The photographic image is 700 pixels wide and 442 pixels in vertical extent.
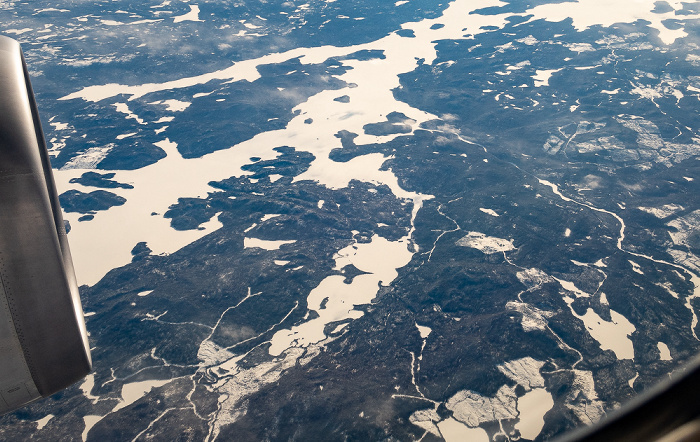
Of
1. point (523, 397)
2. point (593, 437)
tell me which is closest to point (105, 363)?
point (523, 397)

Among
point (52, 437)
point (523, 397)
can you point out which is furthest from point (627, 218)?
point (52, 437)

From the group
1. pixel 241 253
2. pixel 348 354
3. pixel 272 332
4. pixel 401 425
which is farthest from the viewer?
pixel 241 253

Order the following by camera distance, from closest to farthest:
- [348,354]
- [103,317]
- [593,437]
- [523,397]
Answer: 1. [593,437]
2. [523,397]
3. [348,354]
4. [103,317]

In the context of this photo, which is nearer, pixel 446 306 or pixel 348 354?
pixel 348 354

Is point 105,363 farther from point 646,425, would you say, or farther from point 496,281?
point 646,425

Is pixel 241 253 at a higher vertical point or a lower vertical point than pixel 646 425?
lower

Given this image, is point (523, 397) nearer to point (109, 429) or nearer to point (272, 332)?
point (272, 332)

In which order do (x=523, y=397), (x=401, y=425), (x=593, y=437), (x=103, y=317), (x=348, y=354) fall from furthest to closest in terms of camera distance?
(x=103, y=317), (x=348, y=354), (x=523, y=397), (x=401, y=425), (x=593, y=437)

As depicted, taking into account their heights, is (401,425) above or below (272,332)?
above

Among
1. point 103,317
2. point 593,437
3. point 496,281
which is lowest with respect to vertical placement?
point 103,317
